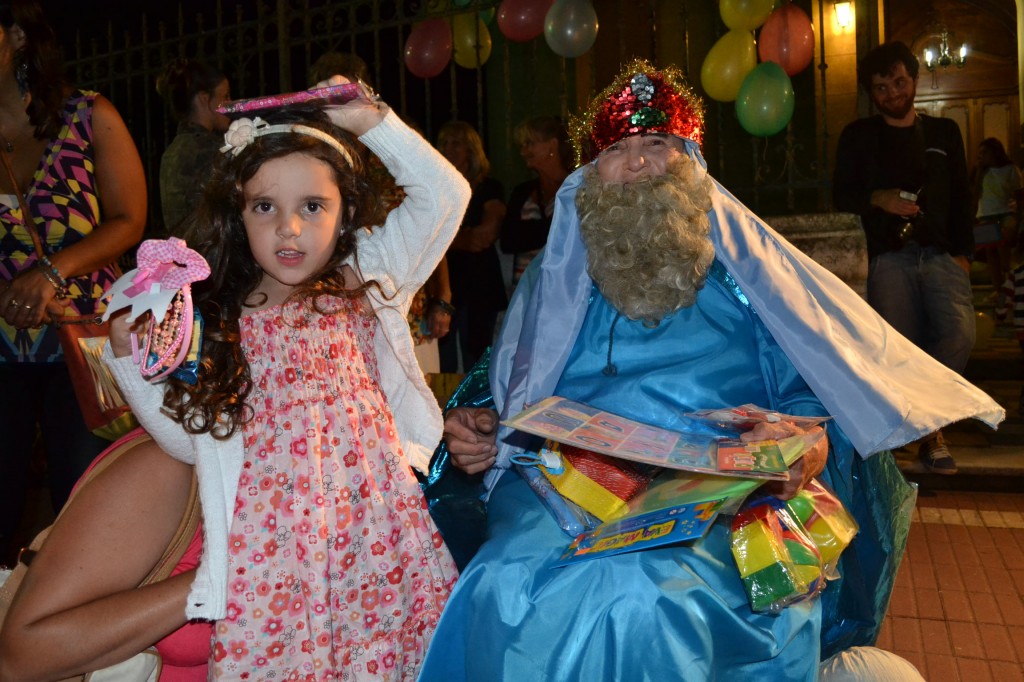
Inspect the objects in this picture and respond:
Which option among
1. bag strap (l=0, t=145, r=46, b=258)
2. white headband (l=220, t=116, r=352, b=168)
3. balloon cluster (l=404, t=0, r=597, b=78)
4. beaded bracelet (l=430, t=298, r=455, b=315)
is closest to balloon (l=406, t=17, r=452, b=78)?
balloon cluster (l=404, t=0, r=597, b=78)

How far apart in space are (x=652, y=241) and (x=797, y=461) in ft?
2.47

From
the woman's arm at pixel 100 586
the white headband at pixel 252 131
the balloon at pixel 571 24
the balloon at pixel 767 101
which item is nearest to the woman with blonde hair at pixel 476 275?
the balloon at pixel 571 24

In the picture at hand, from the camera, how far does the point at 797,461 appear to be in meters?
2.20

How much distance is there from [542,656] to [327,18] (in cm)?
584

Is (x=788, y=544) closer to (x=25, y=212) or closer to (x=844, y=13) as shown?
(x=25, y=212)

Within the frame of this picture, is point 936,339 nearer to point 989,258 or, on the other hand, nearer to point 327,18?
point 327,18

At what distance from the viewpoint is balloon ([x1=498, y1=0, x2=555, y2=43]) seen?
6.25 meters

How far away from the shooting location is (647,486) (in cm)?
237

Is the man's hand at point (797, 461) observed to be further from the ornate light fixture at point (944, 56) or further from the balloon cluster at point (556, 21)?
the ornate light fixture at point (944, 56)

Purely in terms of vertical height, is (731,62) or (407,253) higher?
(731,62)

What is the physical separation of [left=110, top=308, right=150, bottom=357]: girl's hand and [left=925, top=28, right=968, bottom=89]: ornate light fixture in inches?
514

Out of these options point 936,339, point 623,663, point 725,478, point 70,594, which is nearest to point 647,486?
point 725,478

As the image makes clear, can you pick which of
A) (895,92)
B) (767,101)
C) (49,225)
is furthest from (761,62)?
(49,225)

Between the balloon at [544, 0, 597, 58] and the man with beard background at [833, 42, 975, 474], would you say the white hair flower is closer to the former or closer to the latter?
the man with beard background at [833, 42, 975, 474]
